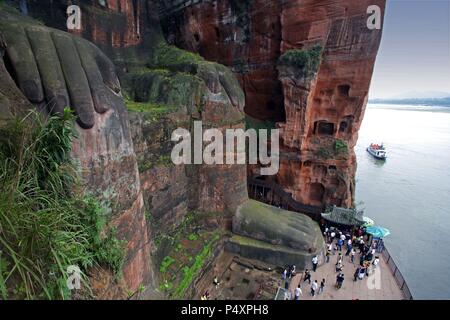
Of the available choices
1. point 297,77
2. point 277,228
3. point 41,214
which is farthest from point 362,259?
point 41,214

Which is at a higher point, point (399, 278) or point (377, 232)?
point (377, 232)

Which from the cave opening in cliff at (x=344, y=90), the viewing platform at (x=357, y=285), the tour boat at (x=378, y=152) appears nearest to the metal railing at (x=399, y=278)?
the viewing platform at (x=357, y=285)

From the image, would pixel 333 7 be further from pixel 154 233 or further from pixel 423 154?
pixel 423 154

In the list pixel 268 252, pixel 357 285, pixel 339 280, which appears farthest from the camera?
pixel 268 252

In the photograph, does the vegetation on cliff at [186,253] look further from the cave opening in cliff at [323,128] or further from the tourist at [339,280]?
the cave opening in cliff at [323,128]

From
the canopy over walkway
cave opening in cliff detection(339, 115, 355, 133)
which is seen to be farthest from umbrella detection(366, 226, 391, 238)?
cave opening in cliff detection(339, 115, 355, 133)

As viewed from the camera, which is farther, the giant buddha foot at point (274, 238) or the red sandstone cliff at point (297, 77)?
the red sandstone cliff at point (297, 77)

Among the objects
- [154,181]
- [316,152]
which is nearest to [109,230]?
[154,181]

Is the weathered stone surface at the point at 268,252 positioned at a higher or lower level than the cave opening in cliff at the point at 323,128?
lower

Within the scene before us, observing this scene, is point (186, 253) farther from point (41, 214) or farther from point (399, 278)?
point (399, 278)
